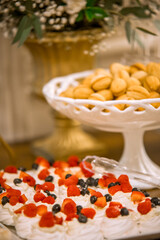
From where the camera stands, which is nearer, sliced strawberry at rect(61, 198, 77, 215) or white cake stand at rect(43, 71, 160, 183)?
sliced strawberry at rect(61, 198, 77, 215)

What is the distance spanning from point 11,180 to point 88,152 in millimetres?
767

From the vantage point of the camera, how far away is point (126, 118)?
3.05 ft

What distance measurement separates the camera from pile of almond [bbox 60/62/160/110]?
972 millimetres

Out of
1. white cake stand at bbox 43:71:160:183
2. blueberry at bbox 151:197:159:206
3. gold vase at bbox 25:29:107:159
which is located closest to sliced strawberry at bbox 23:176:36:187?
white cake stand at bbox 43:71:160:183

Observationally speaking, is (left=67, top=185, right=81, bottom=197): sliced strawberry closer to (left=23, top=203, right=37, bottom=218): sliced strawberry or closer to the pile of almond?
(left=23, top=203, right=37, bottom=218): sliced strawberry

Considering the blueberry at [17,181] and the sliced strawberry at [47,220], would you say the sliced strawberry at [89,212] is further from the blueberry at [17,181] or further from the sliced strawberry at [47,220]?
the blueberry at [17,181]

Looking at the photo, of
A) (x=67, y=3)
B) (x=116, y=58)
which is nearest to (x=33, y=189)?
(x=67, y=3)

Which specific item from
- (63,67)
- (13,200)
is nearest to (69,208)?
(13,200)

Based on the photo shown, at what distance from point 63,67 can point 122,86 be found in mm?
710

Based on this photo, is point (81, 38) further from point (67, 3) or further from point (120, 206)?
point (120, 206)

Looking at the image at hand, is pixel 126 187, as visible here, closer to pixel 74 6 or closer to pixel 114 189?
pixel 114 189

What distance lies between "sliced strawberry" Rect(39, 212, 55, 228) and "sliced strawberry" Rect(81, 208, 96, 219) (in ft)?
0.24

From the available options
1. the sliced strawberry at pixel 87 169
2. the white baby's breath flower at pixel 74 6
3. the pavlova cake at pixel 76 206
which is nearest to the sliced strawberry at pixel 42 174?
the pavlova cake at pixel 76 206

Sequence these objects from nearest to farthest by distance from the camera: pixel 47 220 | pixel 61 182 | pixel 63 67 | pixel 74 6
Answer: pixel 47 220
pixel 61 182
pixel 74 6
pixel 63 67
